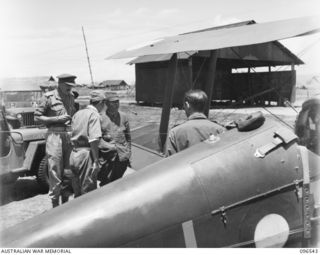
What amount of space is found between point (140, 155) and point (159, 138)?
1.98 ft

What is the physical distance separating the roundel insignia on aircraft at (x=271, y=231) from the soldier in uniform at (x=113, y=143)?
2863 mm

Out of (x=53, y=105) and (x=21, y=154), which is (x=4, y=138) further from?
(x=53, y=105)

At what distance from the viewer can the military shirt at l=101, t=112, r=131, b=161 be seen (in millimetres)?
4816

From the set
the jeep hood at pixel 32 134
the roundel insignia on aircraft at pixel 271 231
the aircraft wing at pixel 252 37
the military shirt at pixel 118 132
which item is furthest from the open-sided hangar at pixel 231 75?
the roundel insignia on aircraft at pixel 271 231

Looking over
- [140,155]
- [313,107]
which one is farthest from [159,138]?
[313,107]

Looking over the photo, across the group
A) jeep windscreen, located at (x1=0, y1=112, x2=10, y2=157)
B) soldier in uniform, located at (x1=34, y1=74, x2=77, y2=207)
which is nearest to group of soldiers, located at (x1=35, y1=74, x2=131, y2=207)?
soldier in uniform, located at (x1=34, y1=74, x2=77, y2=207)

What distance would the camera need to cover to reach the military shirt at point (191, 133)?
2918 mm

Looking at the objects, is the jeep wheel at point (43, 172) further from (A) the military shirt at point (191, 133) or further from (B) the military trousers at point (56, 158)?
Result: (A) the military shirt at point (191, 133)

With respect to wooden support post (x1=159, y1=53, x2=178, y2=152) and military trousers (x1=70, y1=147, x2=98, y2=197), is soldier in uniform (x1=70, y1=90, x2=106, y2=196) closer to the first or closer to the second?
military trousers (x1=70, y1=147, x2=98, y2=197)

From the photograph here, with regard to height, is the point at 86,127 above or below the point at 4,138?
above

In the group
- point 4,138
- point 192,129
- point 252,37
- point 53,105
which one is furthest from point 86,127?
point 252,37

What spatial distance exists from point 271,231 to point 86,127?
2.63 m

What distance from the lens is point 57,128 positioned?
4.71 m

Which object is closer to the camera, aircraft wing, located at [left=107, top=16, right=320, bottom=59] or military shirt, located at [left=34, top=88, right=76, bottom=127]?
military shirt, located at [left=34, top=88, right=76, bottom=127]
